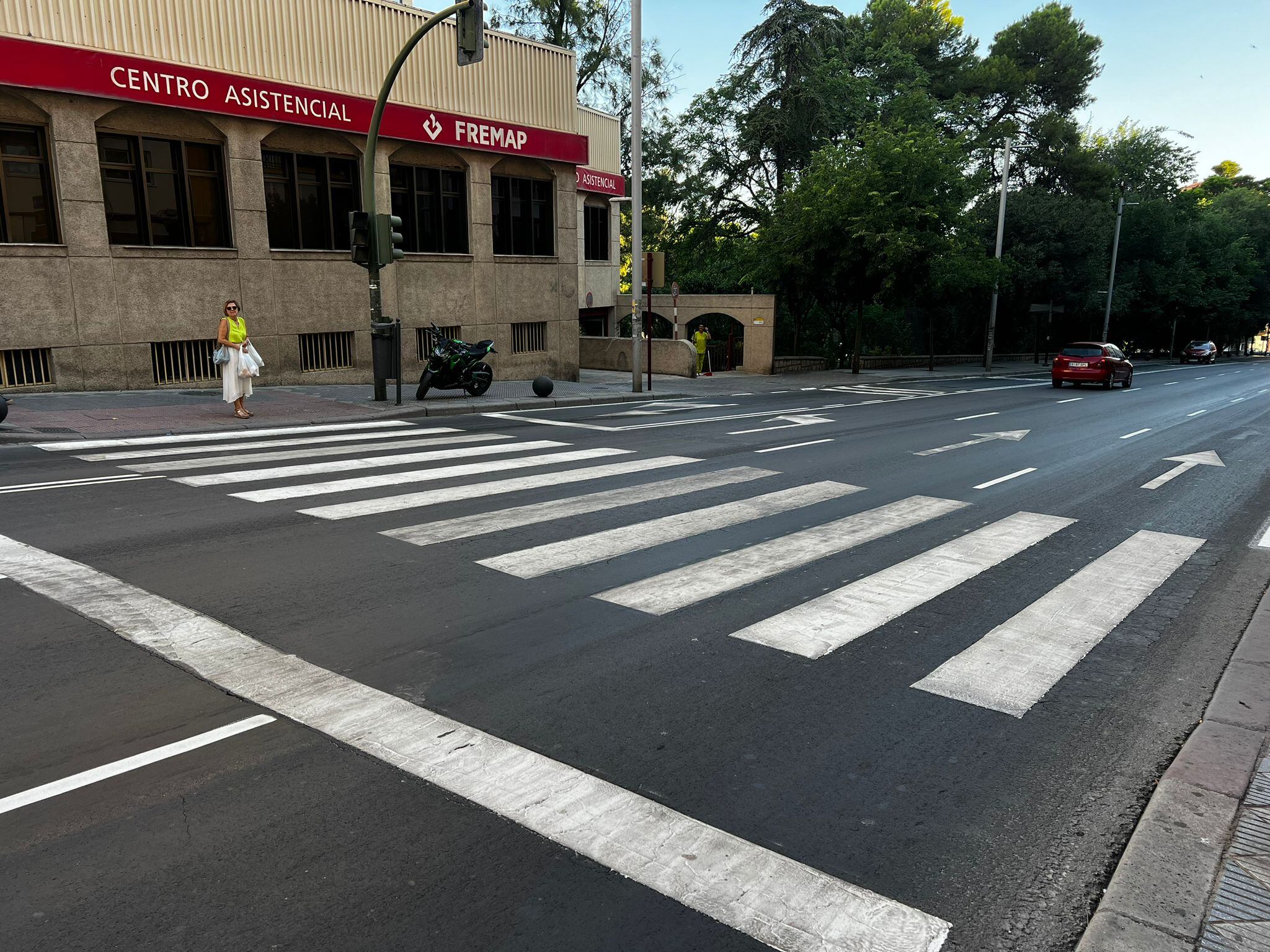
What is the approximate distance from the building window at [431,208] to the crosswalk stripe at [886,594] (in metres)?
17.4

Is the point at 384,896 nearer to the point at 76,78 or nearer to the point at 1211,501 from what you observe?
the point at 1211,501

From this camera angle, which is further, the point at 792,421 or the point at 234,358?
the point at 792,421

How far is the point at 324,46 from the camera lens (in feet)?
63.5

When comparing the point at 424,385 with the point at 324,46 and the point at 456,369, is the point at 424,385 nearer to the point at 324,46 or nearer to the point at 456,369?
the point at 456,369

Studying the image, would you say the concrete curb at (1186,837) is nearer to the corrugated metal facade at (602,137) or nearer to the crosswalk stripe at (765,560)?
the crosswalk stripe at (765,560)

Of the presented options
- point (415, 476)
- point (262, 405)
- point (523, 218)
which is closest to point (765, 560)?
point (415, 476)

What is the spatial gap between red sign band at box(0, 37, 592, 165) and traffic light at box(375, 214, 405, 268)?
16.3 feet

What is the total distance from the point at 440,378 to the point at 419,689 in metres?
14.3

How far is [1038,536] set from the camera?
8.13m

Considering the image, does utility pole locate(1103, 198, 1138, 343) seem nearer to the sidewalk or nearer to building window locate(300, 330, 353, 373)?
the sidewalk

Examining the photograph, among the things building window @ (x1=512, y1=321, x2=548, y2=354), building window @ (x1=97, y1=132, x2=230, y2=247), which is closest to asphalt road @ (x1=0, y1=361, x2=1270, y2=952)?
building window @ (x1=97, y1=132, x2=230, y2=247)

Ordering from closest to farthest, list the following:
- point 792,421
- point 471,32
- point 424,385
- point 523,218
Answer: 1. point 471,32
2. point 792,421
3. point 424,385
4. point 523,218

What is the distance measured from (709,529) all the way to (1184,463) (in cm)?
888

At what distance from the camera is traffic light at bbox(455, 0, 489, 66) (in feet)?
47.6
